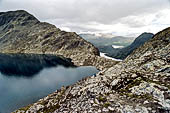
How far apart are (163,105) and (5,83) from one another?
9478 centimetres

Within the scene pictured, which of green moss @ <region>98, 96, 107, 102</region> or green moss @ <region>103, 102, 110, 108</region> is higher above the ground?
green moss @ <region>98, 96, 107, 102</region>

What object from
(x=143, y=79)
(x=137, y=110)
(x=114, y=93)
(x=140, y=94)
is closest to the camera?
(x=137, y=110)

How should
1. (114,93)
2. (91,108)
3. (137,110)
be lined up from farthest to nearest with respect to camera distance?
1. (114,93)
2. (91,108)
3. (137,110)

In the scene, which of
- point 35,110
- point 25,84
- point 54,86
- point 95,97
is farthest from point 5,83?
point 95,97

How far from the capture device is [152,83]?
22.4 m

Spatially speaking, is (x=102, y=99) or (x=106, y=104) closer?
(x=106, y=104)

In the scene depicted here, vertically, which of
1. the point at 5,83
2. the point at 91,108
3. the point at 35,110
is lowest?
the point at 5,83

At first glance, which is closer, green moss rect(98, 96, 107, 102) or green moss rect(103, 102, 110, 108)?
green moss rect(103, 102, 110, 108)

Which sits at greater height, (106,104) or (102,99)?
(102,99)

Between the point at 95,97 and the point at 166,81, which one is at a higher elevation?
the point at 166,81

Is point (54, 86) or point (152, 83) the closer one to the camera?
point (152, 83)

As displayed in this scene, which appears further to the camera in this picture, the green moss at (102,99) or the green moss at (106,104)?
the green moss at (102,99)

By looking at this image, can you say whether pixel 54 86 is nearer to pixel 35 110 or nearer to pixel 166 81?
pixel 35 110

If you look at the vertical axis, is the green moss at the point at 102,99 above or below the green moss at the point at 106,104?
above
